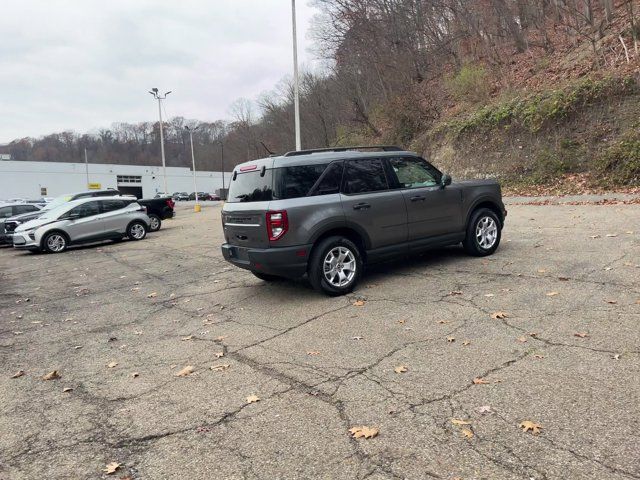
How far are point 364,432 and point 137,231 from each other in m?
15.9

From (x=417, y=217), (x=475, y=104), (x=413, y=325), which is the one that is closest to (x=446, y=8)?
(x=475, y=104)

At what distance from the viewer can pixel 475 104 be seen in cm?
2350

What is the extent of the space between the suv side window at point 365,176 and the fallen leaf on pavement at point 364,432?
4.07 m

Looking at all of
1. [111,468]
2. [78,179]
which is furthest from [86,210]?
[78,179]

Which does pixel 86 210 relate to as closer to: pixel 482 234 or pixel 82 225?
pixel 82 225

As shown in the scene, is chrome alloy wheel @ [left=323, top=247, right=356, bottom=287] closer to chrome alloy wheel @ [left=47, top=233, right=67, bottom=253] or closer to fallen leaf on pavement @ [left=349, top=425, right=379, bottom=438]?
fallen leaf on pavement @ [left=349, top=425, right=379, bottom=438]

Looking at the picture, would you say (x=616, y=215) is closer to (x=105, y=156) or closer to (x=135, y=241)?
(x=135, y=241)

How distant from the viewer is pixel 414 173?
7652mm

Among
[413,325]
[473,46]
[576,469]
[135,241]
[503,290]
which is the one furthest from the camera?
[473,46]

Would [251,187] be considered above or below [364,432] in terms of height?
above

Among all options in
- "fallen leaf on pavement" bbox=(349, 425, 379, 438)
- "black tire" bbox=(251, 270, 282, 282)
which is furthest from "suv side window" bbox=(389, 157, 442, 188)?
"fallen leaf on pavement" bbox=(349, 425, 379, 438)

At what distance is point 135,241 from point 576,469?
16.5 metres

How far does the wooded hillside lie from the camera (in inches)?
666

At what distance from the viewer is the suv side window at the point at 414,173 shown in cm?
747
